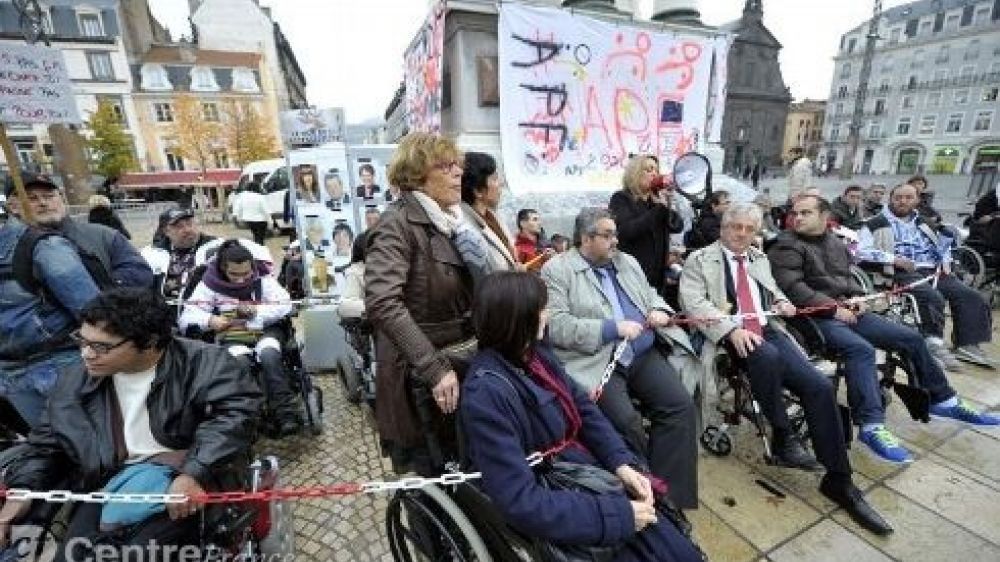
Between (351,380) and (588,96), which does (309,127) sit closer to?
(351,380)

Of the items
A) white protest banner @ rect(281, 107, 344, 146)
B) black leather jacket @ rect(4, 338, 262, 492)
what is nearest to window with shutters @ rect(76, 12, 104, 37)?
white protest banner @ rect(281, 107, 344, 146)

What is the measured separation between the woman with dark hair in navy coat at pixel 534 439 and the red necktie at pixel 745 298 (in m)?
1.49

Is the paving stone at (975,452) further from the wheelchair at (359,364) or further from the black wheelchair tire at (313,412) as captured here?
the black wheelchair tire at (313,412)

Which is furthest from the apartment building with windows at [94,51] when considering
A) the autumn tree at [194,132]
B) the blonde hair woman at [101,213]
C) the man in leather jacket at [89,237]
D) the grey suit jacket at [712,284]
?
the grey suit jacket at [712,284]

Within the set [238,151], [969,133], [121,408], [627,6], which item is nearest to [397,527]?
[121,408]

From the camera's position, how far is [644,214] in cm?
307

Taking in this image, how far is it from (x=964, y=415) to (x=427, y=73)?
5576 millimetres

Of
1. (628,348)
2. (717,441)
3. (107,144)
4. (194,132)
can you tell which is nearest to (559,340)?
(628,348)

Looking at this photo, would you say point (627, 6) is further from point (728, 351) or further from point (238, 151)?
point (238, 151)

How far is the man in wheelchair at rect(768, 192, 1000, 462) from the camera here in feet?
8.84

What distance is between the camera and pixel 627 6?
6.79 meters

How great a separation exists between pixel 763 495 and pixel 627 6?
6.93 meters

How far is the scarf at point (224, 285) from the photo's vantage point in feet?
9.91

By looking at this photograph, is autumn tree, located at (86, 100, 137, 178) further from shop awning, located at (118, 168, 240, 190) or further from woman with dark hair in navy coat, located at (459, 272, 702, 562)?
woman with dark hair in navy coat, located at (459, 272, 702, 562)
